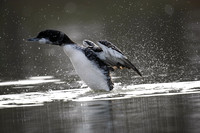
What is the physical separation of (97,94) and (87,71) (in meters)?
0.58

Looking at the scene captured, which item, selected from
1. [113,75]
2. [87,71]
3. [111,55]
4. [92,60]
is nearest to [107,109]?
[111,55]

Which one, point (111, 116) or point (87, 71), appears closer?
point (111, 116)

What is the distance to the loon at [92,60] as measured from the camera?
9859 mm

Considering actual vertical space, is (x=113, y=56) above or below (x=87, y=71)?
above

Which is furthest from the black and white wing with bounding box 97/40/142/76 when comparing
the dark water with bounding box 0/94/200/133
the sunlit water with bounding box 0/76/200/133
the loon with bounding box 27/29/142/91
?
the dark water with bounding box 0/94/200/133

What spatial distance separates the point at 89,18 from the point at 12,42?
516 centimetres

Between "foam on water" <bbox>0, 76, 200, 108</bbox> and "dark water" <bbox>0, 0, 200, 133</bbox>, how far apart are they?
14mm

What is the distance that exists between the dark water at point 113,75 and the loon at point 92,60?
0.21 m

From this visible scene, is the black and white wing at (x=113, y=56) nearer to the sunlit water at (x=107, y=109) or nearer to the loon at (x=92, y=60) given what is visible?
the loon at (x=92, y=60)

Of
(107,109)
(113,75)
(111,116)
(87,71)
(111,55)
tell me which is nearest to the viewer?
(111,116)

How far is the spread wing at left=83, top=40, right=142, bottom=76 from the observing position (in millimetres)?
9656

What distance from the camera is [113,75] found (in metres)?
11.3

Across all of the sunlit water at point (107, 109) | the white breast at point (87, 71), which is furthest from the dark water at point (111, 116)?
the white breast at point (87, 71)

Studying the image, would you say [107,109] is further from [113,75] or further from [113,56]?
[113,75]
